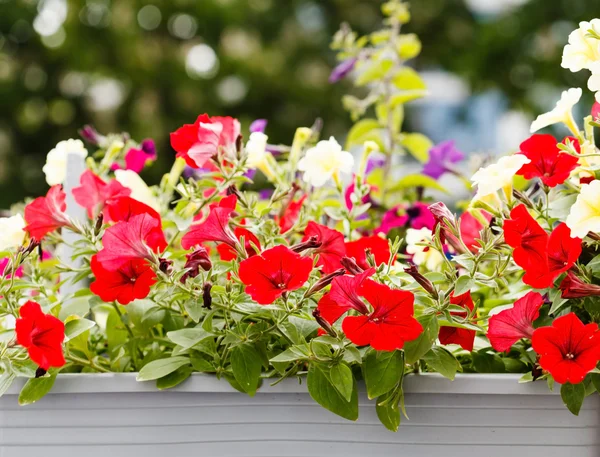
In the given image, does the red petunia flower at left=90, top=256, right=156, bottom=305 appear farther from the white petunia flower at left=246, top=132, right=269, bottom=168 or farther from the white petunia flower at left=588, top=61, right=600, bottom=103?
the white petunia flower at left=588, top=61, right=600, bottom=103

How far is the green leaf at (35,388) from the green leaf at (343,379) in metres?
0.21

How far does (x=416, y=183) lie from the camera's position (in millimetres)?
930

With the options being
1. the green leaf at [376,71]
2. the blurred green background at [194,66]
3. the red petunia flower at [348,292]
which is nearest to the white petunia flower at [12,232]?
the red petunia flower at [348,292]

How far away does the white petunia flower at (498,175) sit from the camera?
539mm

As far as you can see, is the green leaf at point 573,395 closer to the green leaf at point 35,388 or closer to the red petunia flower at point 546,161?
the red petunia flower at point 546,161

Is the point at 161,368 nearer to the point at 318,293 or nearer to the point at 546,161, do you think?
the point at 318,293

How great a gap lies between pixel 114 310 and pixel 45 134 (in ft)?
15.9

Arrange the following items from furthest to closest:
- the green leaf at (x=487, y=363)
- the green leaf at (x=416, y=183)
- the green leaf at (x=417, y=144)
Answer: the green leaf at (x=417, y=144) → the green leaf at (x=416, y=183) → the green leaf at (x=487, y=363)

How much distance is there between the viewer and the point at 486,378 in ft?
1.73

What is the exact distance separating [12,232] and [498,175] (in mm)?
425

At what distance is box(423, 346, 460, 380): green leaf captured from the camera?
52cm

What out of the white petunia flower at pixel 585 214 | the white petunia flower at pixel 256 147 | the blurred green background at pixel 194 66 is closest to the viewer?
the white petunia flower at pixel 585 214

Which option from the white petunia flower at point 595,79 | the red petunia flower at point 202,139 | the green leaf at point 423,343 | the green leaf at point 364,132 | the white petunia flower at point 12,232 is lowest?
the green leaf at point 364,132

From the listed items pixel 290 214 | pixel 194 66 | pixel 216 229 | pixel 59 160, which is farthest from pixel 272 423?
pixel 194 66
